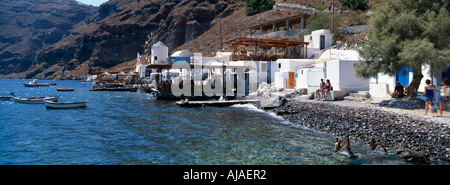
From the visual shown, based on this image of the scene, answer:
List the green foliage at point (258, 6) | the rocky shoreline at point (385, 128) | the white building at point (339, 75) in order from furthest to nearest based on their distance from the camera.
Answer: the green foliage at point (258, 6) → the white building at point (339, 75) → the rocky shoreline at point (385, 128)

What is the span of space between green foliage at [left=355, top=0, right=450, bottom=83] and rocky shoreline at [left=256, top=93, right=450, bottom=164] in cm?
237

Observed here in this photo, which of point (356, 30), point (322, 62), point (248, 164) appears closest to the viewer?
point (248, 164)

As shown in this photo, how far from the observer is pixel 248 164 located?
313 inches

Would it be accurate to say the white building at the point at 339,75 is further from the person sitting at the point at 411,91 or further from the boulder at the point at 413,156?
the boulder at the point at 413,156

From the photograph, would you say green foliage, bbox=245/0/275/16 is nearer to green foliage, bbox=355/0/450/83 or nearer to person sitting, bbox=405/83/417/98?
green foliage, bbox=355/0/450/83

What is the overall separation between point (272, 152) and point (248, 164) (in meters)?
1.47

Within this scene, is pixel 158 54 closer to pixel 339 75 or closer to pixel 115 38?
pixel 339 75

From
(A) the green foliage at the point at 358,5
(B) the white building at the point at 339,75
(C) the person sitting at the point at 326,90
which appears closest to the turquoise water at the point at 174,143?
(C) the person sitting at the point at 326,90

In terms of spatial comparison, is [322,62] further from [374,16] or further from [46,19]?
[46,19]

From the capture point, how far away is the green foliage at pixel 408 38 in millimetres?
11773

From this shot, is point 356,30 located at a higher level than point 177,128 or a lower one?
higher

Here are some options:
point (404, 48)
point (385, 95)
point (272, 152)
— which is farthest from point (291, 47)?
point (272, 152)

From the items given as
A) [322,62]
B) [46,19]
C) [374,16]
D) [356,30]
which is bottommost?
[322,62]

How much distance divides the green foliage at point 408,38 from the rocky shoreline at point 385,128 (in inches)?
93.3
